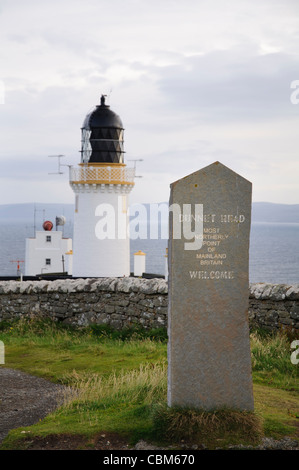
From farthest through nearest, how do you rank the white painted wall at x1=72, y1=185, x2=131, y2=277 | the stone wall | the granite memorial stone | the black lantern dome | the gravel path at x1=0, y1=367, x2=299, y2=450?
the white painted wall at x1=72, y1=185, x2=131, y2=277 < the black lantern dome < the stone wall < the granite memorial stone < the gravel path at x1=0, y1=367, x2=299, y2=450

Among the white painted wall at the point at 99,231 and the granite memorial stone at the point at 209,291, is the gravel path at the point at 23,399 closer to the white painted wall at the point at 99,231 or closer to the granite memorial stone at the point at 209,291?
the granite memorial stone at the point at 209,291

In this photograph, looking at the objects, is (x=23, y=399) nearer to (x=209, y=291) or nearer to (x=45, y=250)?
(x=209, y=291)

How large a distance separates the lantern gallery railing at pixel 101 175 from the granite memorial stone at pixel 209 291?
27.5m

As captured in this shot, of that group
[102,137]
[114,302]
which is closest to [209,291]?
[114,302]

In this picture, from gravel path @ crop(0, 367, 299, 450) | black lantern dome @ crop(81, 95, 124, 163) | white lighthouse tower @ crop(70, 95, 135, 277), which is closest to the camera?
gravel path @ crop(0, 367, 299, 450)

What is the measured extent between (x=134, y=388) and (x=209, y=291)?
80.6 inches

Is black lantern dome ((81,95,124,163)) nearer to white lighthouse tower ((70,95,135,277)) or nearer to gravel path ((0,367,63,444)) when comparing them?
white lighthouse tower ((70,95,135,277))

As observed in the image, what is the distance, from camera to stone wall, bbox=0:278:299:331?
1238cm

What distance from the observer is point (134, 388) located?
29.2ft

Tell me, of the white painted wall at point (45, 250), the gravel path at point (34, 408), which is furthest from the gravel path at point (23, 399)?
the white painted wall at point (45, 250)

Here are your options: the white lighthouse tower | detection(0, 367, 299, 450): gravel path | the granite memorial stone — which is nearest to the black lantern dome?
the white lighthouse tower

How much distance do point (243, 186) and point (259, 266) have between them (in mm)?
99239
